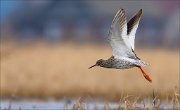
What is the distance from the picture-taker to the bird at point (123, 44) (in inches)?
376

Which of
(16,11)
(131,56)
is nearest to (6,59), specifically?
(131,56)

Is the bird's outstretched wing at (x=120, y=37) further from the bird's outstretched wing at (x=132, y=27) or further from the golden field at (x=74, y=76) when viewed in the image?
the golden field at (x=74, y=76)

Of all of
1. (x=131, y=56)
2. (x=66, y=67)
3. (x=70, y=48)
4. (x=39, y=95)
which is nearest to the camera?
(x=131, y=56)

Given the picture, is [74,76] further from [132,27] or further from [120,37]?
[120,37]

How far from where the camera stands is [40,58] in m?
18.2

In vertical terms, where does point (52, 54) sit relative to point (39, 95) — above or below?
above

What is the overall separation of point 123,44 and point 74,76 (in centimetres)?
669

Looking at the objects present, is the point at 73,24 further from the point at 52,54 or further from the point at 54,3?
the point at 52,54

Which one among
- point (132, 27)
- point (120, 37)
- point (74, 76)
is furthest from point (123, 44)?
point (74, 76)

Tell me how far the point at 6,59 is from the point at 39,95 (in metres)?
2.75

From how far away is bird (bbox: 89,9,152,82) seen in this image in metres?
9.55

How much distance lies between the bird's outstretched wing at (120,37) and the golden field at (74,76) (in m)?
4.51

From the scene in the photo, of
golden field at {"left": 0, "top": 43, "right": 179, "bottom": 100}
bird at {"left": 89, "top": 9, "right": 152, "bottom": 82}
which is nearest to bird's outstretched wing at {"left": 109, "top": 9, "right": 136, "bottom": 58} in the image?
bird at {"left": 89, "top": 9, "right": 152, "bottom": 82}

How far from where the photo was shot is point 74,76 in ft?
53.8
